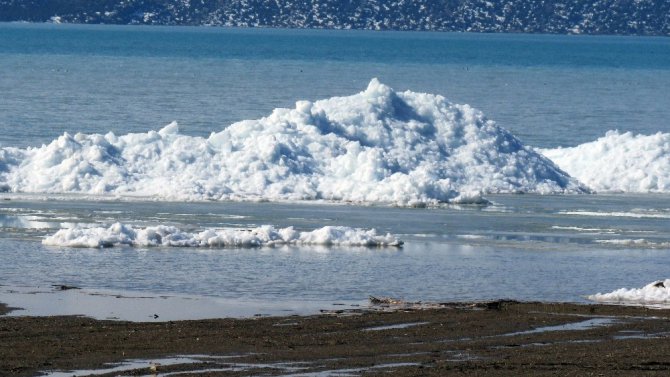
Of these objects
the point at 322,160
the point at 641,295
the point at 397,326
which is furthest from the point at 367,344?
the point at 322,160

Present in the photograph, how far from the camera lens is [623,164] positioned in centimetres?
4684

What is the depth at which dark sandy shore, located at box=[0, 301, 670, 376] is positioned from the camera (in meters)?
18.2

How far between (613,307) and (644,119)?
60.0 meters

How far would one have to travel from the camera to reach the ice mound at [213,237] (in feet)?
101

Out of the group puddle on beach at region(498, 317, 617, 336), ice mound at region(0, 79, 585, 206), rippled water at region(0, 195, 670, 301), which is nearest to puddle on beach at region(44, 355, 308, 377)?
puddle on beach at region(498, 317, 617, 336)

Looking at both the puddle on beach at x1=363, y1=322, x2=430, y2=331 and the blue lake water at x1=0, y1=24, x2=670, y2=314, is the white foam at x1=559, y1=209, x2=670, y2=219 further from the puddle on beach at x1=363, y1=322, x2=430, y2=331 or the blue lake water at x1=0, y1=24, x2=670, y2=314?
the puddle on beach at x1=363, y1=322, x2=430, y2=331

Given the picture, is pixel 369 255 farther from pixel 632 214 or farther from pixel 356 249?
pixel 632 214

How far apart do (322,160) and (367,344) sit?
22167 mm

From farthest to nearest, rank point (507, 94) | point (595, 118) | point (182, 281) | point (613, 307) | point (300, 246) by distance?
point (507, 94) < point (595, 118) < point (300, 246) < point (182, 281) < point (613, 307)

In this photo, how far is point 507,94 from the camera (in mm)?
100875

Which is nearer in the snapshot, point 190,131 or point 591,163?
point 591,163

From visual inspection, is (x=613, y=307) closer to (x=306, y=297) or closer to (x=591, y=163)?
(x=306, y=297)

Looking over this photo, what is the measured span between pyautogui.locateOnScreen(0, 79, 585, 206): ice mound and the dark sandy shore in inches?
669

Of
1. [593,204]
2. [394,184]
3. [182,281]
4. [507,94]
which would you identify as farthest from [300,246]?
[507,94]
